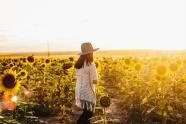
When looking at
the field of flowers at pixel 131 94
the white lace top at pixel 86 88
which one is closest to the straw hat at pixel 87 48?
the white lace top at pixel 86 88

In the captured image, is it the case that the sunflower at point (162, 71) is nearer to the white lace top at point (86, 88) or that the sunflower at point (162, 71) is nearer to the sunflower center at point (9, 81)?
the white lace top at point (86, 88)

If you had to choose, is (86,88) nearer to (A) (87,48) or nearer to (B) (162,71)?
(A) (87,48)

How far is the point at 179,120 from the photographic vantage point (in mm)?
7109

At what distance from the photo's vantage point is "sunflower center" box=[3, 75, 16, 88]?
18.0ft

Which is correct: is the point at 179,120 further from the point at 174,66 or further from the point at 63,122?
the point at 63,122

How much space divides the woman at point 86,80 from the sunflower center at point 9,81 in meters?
1.32

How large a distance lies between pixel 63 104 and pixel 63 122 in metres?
1.31

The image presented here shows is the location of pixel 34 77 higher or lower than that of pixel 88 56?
lower

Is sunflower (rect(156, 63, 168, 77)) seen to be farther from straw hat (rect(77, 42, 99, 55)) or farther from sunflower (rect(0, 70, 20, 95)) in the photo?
sunflower (rect(0, 70, 20, 95))

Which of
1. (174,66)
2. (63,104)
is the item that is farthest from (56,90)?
(174,66)

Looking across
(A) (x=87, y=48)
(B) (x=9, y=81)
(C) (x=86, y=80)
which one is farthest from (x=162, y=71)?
(B) (x=9, y=81)

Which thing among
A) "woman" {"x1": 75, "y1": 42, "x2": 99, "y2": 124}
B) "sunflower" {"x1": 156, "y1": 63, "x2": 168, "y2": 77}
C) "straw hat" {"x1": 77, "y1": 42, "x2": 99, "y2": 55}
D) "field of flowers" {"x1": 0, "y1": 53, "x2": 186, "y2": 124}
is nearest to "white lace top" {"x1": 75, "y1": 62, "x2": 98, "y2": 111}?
"woman" {"x1": 75, "y1": 42, "x2": 99, "y2": 124}

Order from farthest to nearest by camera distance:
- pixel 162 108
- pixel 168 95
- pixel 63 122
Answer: pixel 63 122 → pixel 168 95 → pixel 162 108

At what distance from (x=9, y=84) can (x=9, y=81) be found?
2.3 inches
